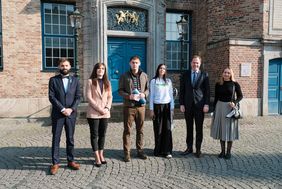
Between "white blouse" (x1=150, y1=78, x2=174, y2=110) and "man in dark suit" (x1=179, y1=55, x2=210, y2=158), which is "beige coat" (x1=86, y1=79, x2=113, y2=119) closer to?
"white blouse" (x1=150, y1=78, x2=174, y2=110)

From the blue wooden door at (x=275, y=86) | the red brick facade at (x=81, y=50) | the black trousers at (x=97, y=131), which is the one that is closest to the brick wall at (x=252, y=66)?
the red brick facade at (x=81, y=50)

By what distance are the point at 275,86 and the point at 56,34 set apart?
8.83m

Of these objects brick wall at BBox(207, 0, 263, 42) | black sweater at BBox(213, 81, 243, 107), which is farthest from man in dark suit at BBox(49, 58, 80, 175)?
brick wall at BBox(207, 0, 263, 42)

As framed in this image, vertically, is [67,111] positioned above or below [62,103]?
below

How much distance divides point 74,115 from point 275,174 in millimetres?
3436

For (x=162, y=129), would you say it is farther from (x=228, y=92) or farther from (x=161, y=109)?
(x=228, y=92)

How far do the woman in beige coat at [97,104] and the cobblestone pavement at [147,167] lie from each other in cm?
49

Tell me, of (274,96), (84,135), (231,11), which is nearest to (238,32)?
(231,11)

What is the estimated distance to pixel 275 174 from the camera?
4.52 metres

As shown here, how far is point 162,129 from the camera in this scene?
218 inches

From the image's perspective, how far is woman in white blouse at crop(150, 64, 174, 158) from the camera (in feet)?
17.7

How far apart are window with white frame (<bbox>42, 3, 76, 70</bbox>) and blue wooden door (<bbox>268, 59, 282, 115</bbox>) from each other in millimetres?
7804

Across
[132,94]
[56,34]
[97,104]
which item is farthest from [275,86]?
[56,34]

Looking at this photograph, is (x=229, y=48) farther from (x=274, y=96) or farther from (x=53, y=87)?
(x=53, y=87)
